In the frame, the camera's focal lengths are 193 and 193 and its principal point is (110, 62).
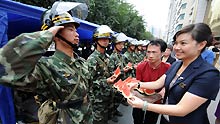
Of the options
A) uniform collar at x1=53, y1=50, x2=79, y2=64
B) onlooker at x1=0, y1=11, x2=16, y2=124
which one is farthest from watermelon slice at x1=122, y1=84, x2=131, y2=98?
onlooker at x1=0, y1=11, x2=16, y2=124

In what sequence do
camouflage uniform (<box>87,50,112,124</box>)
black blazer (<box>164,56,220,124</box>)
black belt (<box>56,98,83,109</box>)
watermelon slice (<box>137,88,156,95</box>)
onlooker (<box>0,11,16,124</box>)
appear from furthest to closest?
1. camouflage uniform (<box>87,50,112,124</box>)
2. watermelon slice (<box>137,88,156,95</box>)
3. onlooker (<box>0,11,16,124</box>)
4. black belt (<box>56,98,83,109</box>)
5. black blazer (<box>164,56,220,124</box>)

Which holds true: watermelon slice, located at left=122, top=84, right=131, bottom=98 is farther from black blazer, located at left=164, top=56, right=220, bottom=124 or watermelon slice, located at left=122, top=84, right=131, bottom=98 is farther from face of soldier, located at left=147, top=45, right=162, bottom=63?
face of soldier, located at left=147, top=45, right=162, bottom=63

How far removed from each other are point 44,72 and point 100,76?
1.95 m

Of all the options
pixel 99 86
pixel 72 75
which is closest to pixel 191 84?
pixel 72 75

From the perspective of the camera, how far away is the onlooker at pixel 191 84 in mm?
1510

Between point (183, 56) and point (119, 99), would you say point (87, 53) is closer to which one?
point (119, 99)

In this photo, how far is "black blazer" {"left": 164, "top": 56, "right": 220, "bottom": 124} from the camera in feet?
4.93

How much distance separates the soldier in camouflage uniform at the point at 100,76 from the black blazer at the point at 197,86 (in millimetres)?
1622

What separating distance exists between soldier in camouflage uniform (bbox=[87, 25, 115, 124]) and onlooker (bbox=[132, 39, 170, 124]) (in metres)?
0.58

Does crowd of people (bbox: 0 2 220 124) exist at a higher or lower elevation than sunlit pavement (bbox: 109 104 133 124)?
higher

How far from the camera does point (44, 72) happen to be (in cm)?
153

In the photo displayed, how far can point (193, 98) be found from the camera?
150cm

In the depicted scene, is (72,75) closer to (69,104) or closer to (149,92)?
(69,104)

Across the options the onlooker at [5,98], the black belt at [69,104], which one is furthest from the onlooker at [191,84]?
the onlooker at [5,98]
